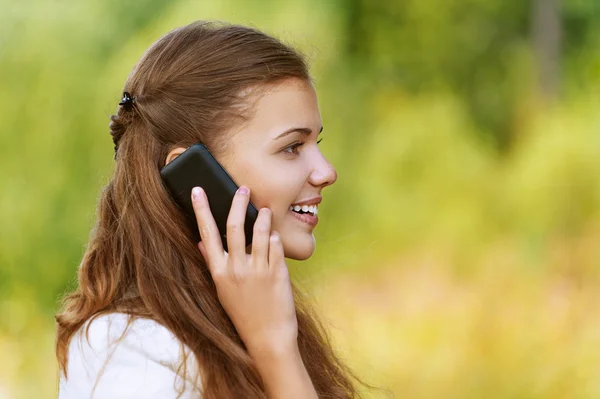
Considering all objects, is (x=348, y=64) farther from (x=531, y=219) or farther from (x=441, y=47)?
(x=531, y=219)

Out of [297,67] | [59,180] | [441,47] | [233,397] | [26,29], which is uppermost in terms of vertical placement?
[441,47]

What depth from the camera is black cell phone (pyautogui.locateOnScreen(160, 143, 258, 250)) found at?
125 cm

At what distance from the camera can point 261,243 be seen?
120cm

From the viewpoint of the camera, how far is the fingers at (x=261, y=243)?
1.20m

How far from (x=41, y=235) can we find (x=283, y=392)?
2.66 meters

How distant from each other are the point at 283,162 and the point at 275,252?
0.16 metres

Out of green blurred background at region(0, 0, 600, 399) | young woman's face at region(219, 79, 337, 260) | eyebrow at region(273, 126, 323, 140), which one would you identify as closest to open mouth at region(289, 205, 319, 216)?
young woman's face at region(219, 79, 337, 260)

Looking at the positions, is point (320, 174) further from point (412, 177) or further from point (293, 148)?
point (412, 177)

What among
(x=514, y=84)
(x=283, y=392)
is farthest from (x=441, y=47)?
(x=283, y=392)

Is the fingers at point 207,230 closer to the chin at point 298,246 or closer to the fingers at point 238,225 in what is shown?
the fingers at point 238,225

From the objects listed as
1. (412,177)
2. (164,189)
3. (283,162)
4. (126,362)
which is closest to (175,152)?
(164,189)

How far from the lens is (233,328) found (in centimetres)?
125

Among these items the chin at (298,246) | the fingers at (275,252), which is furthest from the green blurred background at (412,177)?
the fingers at (275,252)

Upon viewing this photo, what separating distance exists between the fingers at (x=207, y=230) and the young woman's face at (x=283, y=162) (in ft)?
Answer: 0.26
